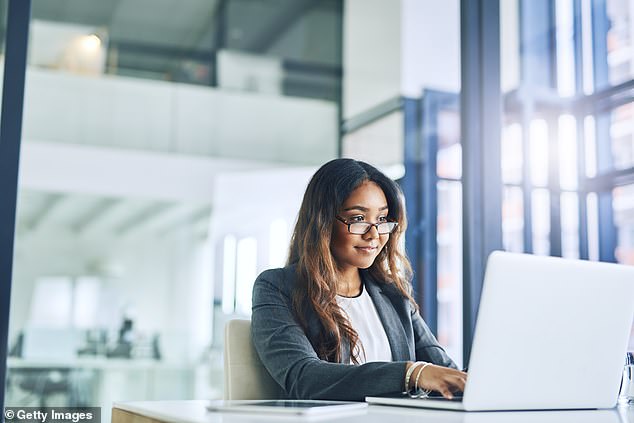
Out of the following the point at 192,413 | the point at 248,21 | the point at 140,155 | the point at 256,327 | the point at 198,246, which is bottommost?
the point at 192,413

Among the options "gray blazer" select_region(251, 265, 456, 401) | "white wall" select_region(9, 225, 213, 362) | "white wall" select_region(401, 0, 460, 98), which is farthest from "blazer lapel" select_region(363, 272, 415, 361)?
"white wall" select_region(9, 225, 213, 362)

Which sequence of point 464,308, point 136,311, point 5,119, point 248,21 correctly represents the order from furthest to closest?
point 248,21
point 136,311
point 464,308
point 5,119

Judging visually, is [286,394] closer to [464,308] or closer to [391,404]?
[391,404]

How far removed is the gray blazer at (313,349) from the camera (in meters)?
1.72

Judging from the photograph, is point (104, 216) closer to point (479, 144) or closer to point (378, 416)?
point (479, 144)

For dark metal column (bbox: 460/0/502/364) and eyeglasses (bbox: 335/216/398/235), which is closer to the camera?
eyeglasses (bbox: 335/216/398/235)

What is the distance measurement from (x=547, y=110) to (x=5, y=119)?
2401mm

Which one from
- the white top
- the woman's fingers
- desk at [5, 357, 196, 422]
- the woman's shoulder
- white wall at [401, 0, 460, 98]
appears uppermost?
white wall at [401, 0, 460, 98]

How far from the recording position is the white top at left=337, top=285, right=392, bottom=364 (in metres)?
2.12

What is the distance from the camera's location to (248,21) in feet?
14.6

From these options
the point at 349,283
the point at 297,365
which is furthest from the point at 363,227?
the point at 297,365

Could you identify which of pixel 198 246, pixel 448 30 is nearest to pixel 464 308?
pixel 448 30

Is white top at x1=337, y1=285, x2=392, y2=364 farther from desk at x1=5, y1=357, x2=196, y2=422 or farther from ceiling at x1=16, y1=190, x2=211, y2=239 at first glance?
ceiling at x1=16, y1=190, x2=211, y2=239

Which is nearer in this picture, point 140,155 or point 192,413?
point 192,413
